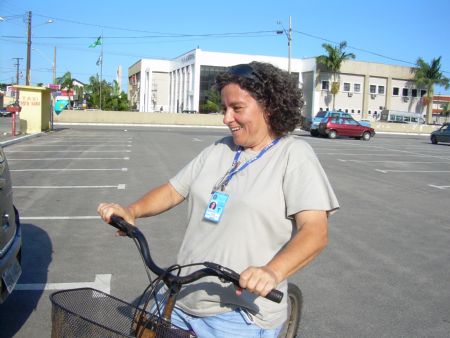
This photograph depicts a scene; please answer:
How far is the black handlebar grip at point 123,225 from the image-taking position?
2.29m

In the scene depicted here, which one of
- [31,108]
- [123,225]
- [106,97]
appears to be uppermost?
[106,97]

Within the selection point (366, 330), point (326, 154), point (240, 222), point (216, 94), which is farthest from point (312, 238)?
point (326, 154)

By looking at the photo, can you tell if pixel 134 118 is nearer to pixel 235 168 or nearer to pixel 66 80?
pixel 66 80

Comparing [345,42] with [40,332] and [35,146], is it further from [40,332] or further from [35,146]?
[40,332]

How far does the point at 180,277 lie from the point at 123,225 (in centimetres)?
41

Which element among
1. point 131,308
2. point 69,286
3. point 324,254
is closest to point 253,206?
point 131,308

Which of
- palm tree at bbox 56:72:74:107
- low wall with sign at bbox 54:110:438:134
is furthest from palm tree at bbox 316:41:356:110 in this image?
palm tree at bbox 56:72:74:107

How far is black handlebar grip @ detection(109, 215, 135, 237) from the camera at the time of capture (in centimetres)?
229

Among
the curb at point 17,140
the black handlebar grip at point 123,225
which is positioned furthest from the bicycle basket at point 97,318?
the curb at point 17,140

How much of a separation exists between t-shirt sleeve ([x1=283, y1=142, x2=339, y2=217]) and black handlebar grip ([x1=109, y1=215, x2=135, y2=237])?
69 cm

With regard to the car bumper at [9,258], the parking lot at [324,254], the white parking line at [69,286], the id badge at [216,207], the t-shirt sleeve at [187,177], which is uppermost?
the t-shirt sleeve at [187,177]

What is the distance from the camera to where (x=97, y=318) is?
84.0 inches

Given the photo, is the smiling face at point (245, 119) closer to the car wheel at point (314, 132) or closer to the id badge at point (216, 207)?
the id badge at point (216, 207)

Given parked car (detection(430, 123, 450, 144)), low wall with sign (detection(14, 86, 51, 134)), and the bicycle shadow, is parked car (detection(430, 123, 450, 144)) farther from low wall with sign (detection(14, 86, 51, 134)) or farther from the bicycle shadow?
the bicycle shadow
